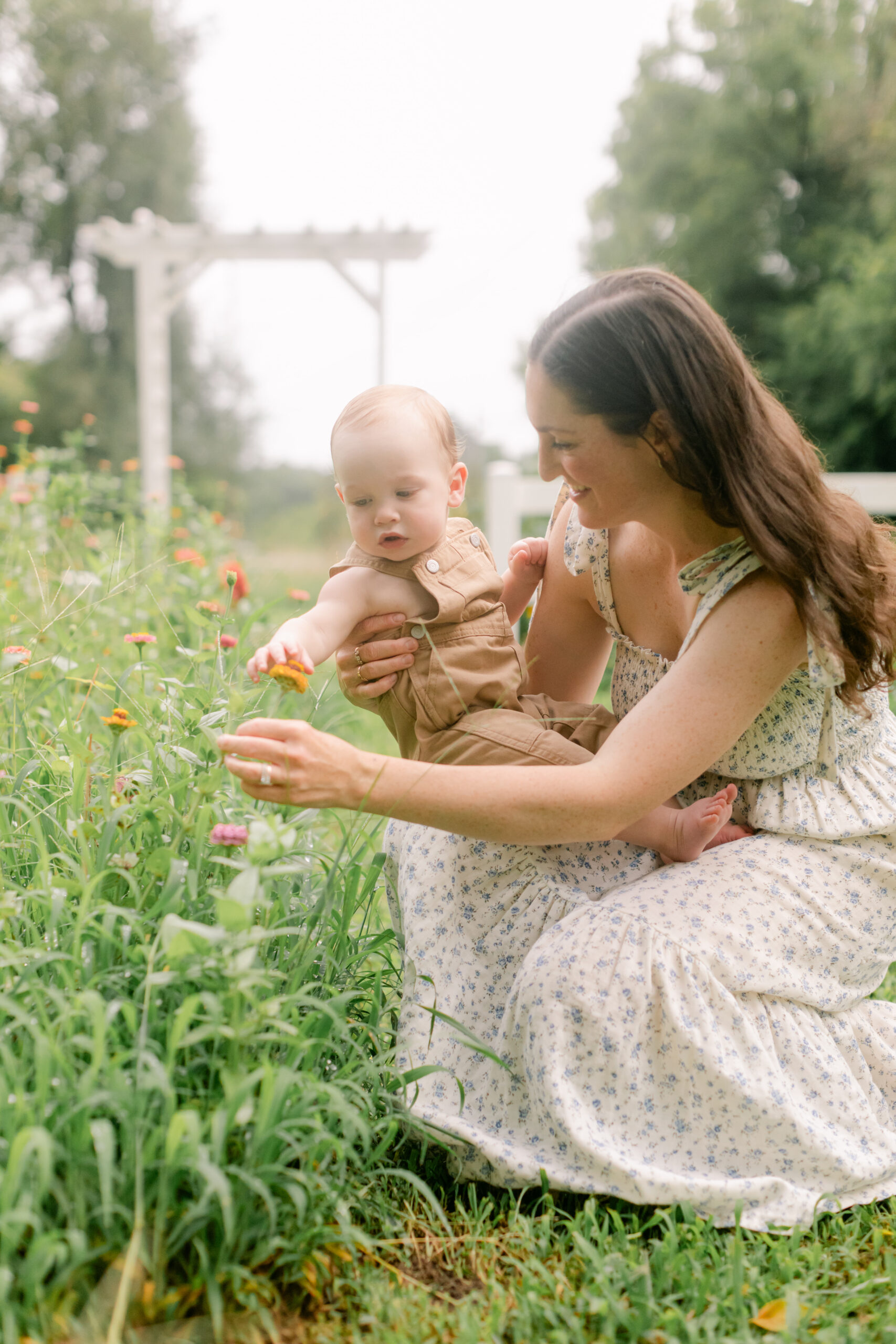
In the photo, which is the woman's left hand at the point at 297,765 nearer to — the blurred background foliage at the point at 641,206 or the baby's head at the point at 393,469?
the baby's head at the point at 393,469

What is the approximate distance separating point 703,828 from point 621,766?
0.90 ft

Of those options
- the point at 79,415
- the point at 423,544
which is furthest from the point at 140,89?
the point at 423,544

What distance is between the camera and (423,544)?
5.08ft

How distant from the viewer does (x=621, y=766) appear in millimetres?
1298

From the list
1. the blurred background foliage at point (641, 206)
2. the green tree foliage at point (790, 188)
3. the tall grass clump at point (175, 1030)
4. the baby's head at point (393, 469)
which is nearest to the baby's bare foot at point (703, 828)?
the tall grass clump at point (175, 1030)

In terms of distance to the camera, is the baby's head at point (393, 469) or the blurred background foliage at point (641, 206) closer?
the baby's head at point (393, 469)

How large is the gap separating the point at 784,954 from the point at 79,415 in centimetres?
1692

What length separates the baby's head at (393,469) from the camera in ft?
4.86

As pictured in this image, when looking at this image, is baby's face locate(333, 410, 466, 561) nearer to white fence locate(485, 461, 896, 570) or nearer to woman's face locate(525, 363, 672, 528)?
woman's face locate(525, 363, 672, 528)

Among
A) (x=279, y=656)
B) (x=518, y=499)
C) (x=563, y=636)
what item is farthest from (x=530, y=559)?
(x=518, y=499)

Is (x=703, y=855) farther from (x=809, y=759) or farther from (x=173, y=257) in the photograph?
(x=173, y=257)

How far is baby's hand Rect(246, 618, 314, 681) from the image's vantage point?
1.24 m

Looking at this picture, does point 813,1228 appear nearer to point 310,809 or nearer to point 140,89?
point 310,809

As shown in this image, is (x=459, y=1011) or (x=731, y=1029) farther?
(x=459, y=1011)
